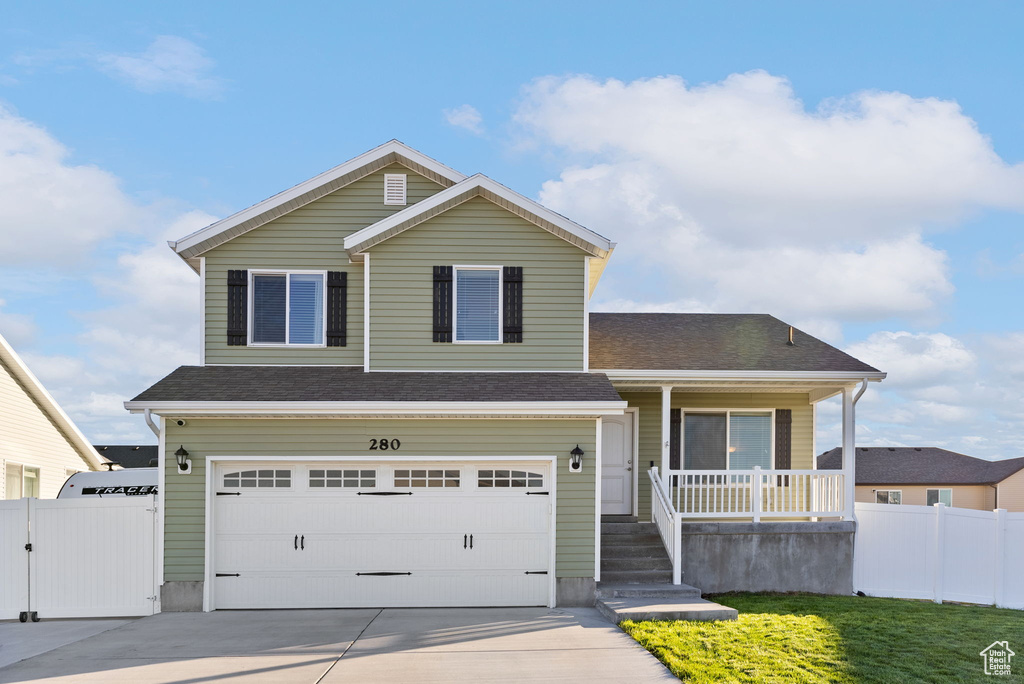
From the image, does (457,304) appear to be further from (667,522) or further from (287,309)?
(667,522)

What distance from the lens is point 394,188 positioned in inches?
573

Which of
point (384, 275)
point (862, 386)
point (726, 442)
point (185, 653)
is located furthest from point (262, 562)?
point (862, 386)

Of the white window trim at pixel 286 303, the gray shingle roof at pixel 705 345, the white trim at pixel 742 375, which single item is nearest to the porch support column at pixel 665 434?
the white trim at pixel 742 375

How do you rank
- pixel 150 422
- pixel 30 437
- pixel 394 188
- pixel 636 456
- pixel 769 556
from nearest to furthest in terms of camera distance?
pixel 150 422 → pixel 769 556 → pixel 394 188 → pixel 636 456 → pixel 30 437

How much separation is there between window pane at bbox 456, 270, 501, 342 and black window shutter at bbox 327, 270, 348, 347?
189 cm

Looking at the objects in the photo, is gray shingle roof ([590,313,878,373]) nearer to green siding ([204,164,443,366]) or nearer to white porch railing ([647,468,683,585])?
white porch railing ([647,468,683,585])

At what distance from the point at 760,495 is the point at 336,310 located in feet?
25.2

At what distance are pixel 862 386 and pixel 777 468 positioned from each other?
9.05ft

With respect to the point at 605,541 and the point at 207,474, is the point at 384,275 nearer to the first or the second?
the point at 207,474

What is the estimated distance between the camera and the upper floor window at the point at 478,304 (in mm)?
13570

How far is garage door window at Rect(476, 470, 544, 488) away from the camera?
13.0 metres

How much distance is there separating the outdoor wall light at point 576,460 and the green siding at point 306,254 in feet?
12.3

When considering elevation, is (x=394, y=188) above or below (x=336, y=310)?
above

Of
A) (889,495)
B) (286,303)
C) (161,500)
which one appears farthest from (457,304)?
(889,495)
